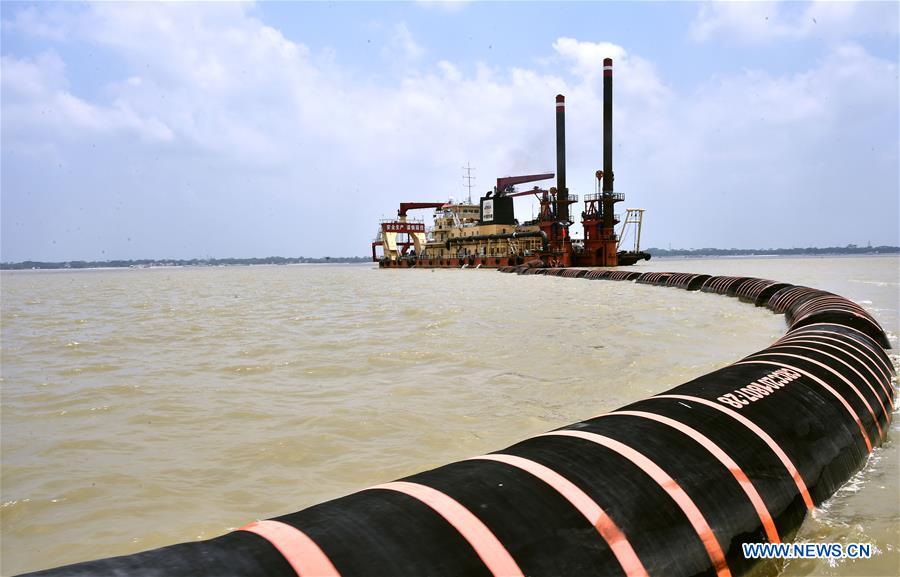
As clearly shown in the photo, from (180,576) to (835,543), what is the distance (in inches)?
127

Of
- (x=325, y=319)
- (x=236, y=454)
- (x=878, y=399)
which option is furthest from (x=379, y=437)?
(x=325, y=319)

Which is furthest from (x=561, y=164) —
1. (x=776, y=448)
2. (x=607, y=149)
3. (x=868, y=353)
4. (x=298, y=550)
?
(x=298, y=550)

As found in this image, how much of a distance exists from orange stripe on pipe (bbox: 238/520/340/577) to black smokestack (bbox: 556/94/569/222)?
169ft

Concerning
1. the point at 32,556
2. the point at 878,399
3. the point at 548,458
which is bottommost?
the point at 32,556

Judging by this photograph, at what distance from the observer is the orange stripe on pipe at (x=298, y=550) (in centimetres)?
178

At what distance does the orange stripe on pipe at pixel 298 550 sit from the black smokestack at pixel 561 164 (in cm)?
5152

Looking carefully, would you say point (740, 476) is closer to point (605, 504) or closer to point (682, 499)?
point (682, 499)

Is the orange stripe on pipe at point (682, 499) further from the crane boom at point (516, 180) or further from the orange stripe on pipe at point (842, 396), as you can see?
the crane boom at point (516, 180)

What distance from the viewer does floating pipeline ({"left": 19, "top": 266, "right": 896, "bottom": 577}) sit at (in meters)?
1.87

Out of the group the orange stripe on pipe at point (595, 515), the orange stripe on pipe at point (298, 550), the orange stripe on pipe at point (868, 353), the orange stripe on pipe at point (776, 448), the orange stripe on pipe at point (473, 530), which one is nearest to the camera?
the orange stripe on pipe at point (298, 550)

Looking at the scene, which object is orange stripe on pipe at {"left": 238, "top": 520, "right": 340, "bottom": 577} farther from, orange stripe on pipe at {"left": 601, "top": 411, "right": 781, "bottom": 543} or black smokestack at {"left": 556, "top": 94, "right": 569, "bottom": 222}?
black smokestack at {"left": 556, "top": 94, "right": 569, "bottom": 222}

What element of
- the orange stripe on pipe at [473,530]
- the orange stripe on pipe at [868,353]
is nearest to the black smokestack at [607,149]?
the orange stripe on pipe at [868,353]

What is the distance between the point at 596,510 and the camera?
90.2 inches

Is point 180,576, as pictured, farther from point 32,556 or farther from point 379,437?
point 379,437
